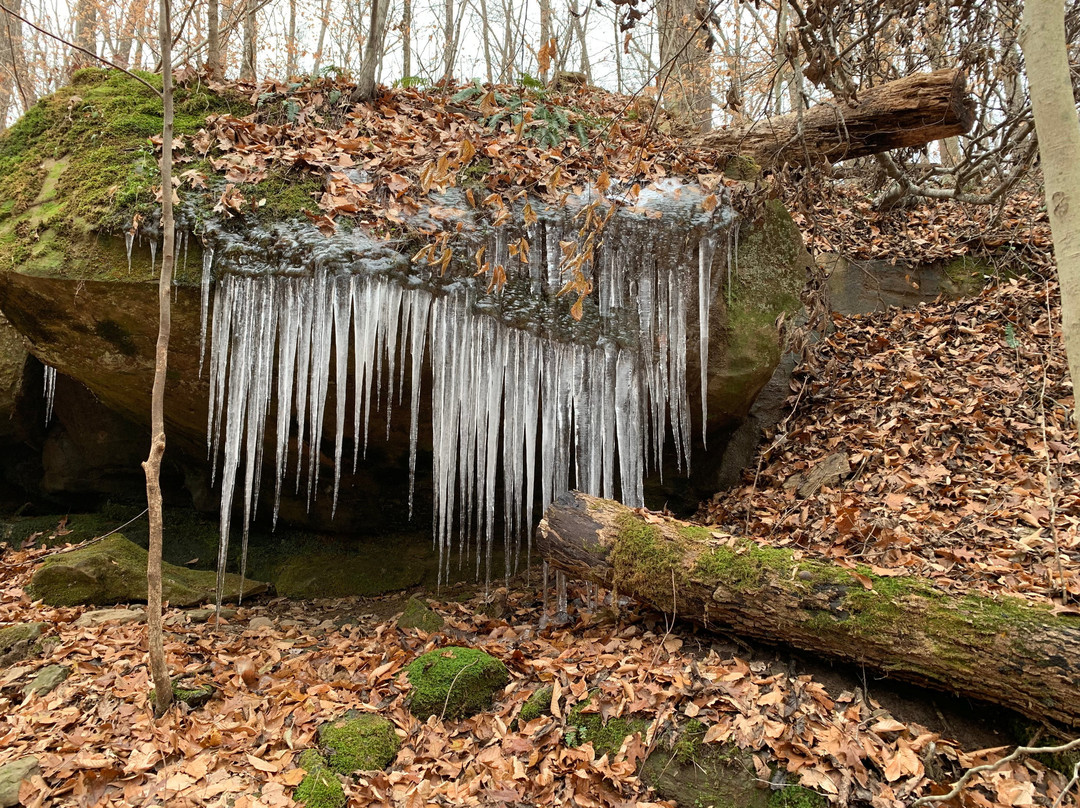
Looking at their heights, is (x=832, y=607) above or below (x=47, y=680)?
above

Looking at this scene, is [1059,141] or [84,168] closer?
[1059,141]

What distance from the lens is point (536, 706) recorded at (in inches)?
136

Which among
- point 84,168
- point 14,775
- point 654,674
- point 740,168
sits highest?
point 740,168

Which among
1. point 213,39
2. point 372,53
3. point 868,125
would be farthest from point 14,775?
point 868,125

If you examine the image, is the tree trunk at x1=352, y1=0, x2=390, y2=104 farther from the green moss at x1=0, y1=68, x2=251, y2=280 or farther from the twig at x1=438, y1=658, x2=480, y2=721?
the twig at x1=438, y1=658, x2=480, y2=721

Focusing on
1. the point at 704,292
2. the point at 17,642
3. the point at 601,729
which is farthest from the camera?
the point at 704,292

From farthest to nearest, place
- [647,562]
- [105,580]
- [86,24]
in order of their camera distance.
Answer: [86,24] → [105,580] → [647,562]

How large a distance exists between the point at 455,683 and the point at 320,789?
0.85 m

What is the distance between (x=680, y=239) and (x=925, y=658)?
350cm

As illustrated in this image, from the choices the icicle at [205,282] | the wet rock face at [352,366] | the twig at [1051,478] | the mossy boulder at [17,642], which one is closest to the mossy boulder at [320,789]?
the mossy boulder at [17,642]

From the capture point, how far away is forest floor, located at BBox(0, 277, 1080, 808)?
2.96 m

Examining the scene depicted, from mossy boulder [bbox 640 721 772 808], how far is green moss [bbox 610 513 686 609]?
2.72 ft

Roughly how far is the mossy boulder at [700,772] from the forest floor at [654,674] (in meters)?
0.06

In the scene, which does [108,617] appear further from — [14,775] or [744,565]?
[744,565]
